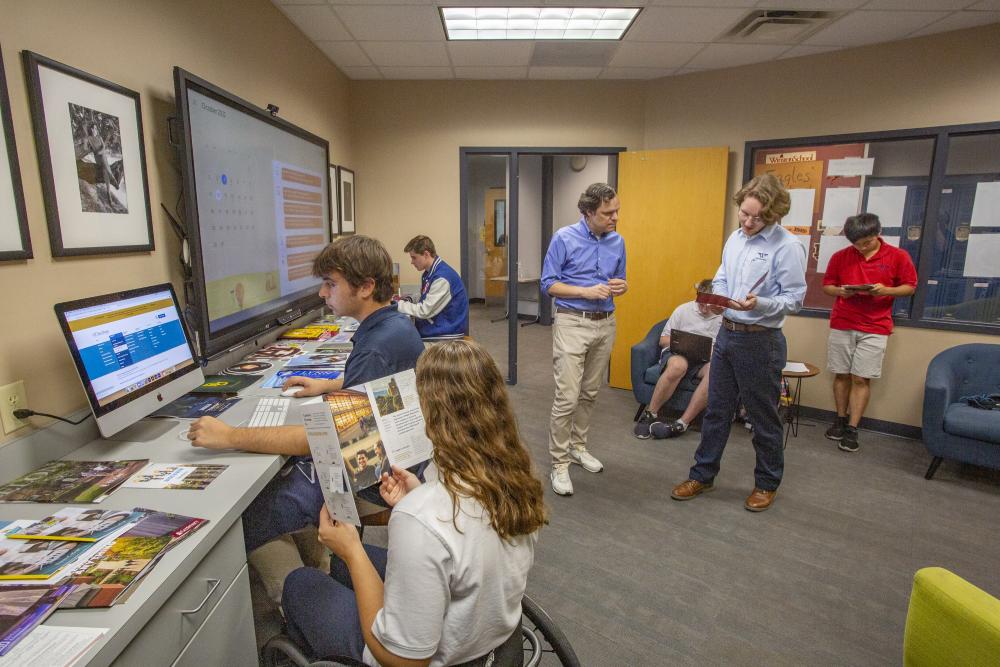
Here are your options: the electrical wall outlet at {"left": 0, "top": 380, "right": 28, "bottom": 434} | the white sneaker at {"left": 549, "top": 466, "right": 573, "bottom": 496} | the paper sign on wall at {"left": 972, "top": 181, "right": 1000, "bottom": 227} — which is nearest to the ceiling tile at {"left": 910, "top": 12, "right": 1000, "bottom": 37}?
the paper sign on wall at {"left": 972, "top": 181, "right": 1000, "bottom": 227}

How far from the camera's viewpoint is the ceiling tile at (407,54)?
359 cm

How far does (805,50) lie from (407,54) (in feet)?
8.89

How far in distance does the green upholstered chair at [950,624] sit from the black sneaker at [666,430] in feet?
8.06

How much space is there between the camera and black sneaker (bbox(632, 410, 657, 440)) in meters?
3.53

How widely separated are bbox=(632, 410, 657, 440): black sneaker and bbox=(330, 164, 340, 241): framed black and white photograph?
2.50 meters

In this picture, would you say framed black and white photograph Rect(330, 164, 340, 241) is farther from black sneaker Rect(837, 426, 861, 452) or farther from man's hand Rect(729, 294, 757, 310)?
black sneaker Rect(837, 426, 861, 452)

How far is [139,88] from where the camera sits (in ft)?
6.07

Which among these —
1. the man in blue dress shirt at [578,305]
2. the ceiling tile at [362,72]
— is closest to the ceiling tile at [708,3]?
the man in blue dress shirt at [578,305]

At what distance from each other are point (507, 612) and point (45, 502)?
1.03 m

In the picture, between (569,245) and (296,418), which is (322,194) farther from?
(296,418)

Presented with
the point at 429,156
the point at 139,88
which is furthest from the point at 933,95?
the point at 139,88

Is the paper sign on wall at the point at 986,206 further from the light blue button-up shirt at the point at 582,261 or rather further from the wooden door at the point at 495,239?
the wooden door at the point at 495,239

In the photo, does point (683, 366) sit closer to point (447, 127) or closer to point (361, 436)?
point (447, 127)

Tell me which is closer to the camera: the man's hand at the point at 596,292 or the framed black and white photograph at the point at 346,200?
the man's hand at the point at 596,292
